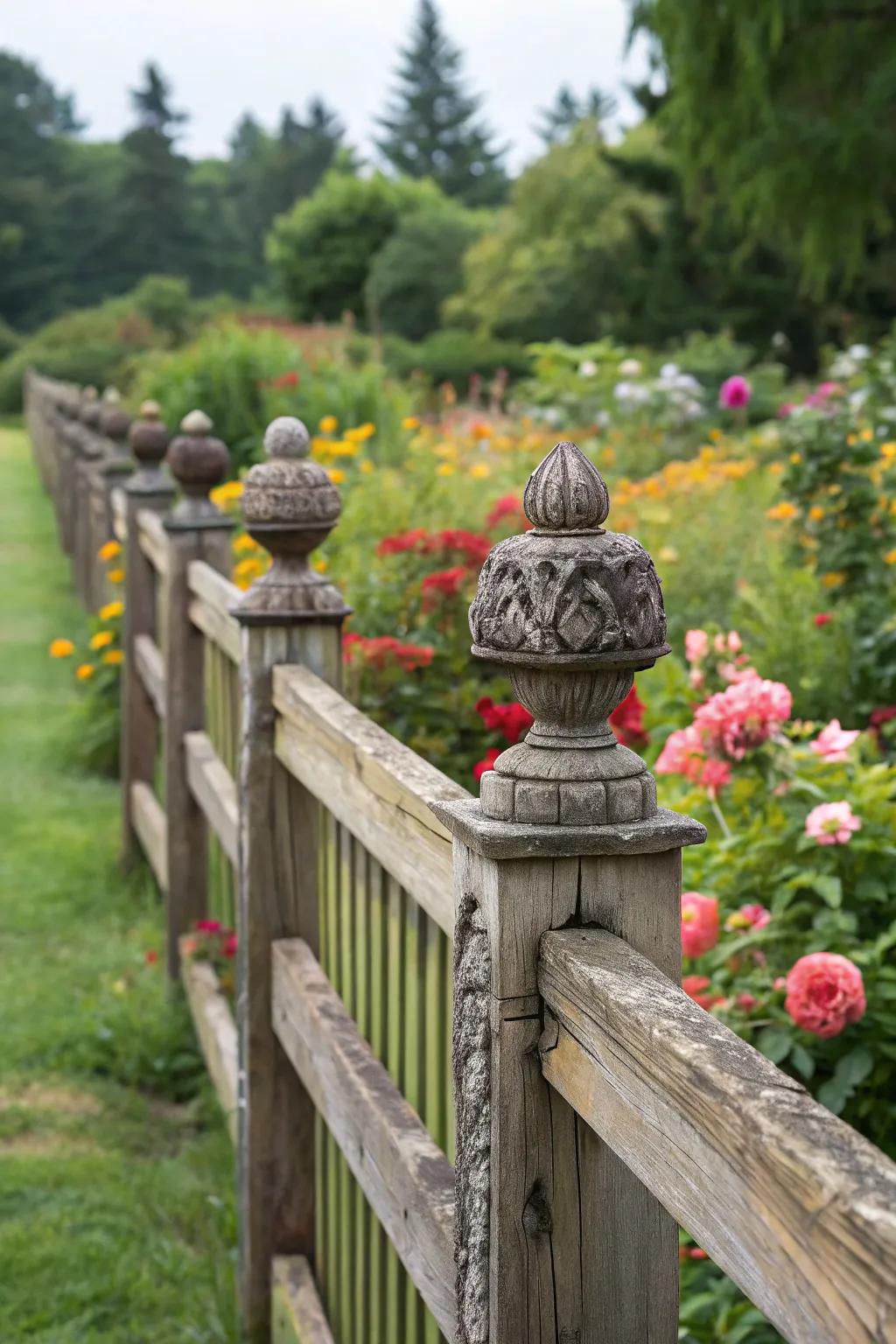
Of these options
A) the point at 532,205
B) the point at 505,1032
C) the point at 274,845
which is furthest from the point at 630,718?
the point at 532,205

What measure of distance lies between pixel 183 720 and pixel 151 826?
84cm

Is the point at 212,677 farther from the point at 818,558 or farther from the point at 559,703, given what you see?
the point at 559,703

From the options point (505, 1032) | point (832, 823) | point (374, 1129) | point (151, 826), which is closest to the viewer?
point (505, 1032)

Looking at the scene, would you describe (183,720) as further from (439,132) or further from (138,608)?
(439,132)

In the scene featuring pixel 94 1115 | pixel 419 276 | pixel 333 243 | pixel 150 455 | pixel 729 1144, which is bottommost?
pixel 94 1115

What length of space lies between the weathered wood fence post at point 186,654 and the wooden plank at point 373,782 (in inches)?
71.1

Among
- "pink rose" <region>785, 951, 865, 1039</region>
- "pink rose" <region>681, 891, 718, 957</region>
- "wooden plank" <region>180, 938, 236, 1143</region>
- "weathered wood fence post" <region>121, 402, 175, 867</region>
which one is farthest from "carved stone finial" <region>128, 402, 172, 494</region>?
"pink rose" <region>785, 951, 865, 1039</region>

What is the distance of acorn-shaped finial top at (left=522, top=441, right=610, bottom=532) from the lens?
1.17 metres

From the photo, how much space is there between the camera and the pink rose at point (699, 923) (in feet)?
8.29

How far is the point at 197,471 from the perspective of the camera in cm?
441

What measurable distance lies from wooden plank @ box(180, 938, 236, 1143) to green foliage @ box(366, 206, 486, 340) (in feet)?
116

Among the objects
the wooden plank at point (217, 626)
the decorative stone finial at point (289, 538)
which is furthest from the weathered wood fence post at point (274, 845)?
the wooden plank at point (217, 626)

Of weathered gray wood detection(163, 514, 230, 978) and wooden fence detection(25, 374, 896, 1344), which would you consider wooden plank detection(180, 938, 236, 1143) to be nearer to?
weathered gray wood detection(163, 514, 230, 978)

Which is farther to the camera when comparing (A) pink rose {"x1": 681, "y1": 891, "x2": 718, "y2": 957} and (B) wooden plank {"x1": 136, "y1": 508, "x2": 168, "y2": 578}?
(B) wooden plank {"x1": 136, "y1": 508, "x2": 168, "y2": 578}
